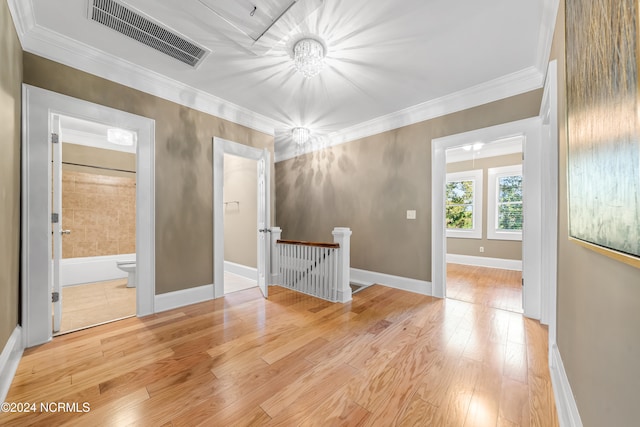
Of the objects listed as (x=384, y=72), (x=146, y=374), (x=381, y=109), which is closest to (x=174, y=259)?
(x=146, y=374)

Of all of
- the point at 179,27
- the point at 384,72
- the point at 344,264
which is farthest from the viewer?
the point at 344,264

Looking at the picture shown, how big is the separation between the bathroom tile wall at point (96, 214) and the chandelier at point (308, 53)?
4320mm

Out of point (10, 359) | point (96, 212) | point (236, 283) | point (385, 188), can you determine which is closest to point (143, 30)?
point (10, 359)

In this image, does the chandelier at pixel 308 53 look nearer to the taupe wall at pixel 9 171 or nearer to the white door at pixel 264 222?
the white door at pixel 264 222

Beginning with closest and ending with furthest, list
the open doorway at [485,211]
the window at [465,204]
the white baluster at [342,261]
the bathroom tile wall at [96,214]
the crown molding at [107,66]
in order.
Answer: the crown molding at [107,66] < the white baluster at [342,261] < the bathroom tile wall at [96,214] < the open doorway at [485,211] < the window at [465,204]

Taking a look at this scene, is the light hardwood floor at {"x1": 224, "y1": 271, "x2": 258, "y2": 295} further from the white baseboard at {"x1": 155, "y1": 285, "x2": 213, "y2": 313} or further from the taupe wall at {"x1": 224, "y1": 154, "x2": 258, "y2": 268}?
the white baseboard at {"x1": 155, "y1": 285, "x2": 213, "y2": 313}

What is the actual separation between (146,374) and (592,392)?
7.86 feet

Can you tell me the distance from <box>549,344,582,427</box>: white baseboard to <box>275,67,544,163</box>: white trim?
258cm

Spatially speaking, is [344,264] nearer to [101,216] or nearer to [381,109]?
[381,109]

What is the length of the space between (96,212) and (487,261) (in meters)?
7.71

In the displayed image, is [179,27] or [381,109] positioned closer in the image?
[179,27]

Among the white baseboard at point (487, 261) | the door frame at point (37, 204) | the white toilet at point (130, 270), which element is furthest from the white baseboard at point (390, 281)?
the door frame at point (37, 204)

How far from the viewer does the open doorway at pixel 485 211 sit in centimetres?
499

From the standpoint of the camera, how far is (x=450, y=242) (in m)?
5.93
